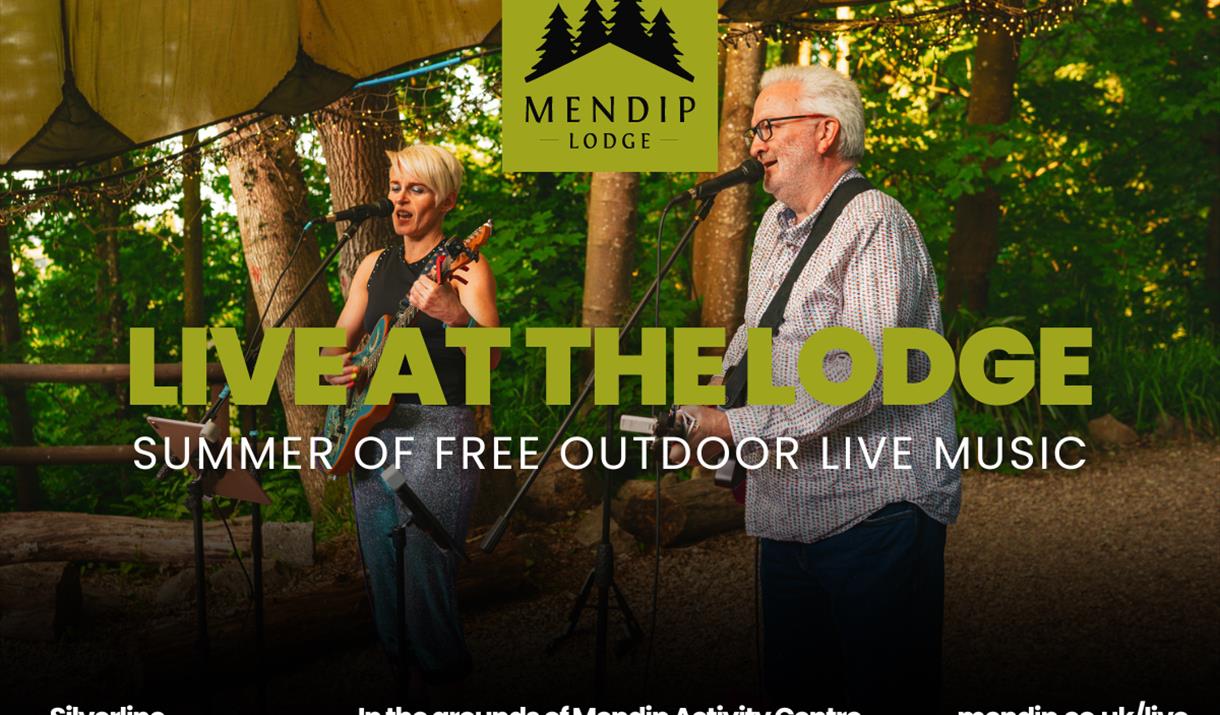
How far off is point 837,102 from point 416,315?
4.18 ft

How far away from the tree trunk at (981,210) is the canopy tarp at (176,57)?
6320mm

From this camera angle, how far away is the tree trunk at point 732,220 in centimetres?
686

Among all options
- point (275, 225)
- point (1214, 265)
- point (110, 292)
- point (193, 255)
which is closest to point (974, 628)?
point (275, 225)

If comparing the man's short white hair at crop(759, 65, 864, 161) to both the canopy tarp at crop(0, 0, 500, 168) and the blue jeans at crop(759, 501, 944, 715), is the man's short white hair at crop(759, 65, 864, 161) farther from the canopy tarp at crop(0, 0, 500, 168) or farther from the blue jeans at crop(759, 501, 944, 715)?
the canopy tarp at crop(0, 0, 500, 168)

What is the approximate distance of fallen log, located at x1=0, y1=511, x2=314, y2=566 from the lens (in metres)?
5.80

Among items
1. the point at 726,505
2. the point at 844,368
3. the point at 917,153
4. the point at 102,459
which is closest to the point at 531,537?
the point at 726,505

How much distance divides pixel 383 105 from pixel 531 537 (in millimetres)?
2139

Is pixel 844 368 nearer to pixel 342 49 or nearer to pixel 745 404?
pixel 745 404

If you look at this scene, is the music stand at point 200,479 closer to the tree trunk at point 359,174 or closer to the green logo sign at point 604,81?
the green logo sign at point 604,81

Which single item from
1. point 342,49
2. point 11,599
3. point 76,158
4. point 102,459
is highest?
point 342,49

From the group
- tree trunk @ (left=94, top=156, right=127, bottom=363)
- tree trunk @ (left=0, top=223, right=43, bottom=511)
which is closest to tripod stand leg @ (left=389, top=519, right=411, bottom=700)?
tree trunk @ (left=0, top=223, right=43, bottom=511)

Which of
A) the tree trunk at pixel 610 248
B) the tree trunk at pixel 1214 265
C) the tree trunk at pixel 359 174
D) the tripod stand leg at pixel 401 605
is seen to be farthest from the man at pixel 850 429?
the tree trunk at pixel 1214 265

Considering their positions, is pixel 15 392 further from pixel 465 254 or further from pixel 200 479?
pixel 465 254

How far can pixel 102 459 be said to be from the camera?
636cm
